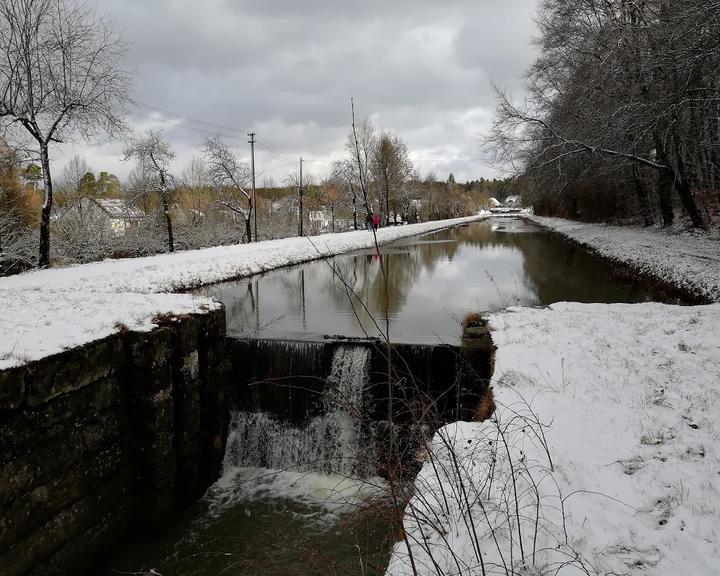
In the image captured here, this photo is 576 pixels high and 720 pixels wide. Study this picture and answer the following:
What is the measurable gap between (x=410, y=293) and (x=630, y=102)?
8713 mm

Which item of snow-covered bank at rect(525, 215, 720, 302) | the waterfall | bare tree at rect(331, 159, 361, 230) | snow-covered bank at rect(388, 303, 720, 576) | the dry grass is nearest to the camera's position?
bare tree at rect(331, 159, 361, 230)

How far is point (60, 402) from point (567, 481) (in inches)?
189

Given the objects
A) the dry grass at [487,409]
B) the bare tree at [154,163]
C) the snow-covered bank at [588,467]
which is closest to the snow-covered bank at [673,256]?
the snow-covered bank at [588,467]

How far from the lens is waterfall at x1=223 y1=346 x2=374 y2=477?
23.9 feet

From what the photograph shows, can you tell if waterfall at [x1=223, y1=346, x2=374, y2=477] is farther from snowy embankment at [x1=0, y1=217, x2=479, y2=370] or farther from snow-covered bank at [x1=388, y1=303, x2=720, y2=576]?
snow-covered bank at [x1=388, y1=303, x2=720, y2=576]

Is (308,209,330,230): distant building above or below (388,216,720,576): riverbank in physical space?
above

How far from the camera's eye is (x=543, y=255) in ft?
73.3

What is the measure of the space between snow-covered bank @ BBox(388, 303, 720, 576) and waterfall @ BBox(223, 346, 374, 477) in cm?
255

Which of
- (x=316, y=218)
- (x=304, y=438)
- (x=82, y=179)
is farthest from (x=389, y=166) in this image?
(x=304, y=438)

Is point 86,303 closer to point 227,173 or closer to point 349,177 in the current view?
point 349,177

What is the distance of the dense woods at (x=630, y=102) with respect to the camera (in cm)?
1073

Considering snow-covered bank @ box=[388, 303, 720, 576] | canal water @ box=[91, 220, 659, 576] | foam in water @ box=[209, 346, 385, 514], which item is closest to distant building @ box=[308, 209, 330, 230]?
canal water @ box=[91, 220, 659, 576]

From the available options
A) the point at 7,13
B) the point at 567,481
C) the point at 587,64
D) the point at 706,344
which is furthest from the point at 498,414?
the point at 7,13

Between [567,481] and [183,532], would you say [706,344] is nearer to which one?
[567,481]
